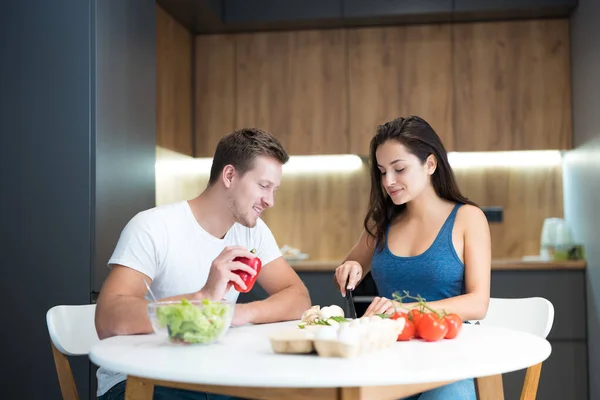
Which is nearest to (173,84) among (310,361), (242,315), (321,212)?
(321,212)

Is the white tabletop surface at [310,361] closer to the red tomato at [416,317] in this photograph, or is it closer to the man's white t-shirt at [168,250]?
the red tomato at [416,317]

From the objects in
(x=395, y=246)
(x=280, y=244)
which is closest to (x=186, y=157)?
(x=280, y=244)

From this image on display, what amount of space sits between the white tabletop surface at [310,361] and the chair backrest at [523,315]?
52 cm

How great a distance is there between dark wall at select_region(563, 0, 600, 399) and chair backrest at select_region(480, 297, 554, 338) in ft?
5.46

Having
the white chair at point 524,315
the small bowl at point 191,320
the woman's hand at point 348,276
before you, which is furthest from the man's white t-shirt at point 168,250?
the white chair at point 524,315

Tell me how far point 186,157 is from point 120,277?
106 inches

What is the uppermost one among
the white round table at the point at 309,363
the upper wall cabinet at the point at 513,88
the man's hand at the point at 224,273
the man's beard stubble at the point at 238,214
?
the upper wall cabinet at the point at 513,88

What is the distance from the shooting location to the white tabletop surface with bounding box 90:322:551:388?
119 centimetres

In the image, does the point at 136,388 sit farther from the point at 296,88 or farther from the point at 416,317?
the point at 296,88

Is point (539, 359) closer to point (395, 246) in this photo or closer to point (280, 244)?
point (395, 246)

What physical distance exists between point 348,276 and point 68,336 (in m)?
0.83

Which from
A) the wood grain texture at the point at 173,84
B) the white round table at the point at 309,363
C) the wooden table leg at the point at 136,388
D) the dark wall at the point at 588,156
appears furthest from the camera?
the wood grain texture at the point at 173,84

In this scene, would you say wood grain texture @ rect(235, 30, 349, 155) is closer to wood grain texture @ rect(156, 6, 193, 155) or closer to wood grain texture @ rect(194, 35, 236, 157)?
wood grain texture @ rect(194, 35, 236, 157)

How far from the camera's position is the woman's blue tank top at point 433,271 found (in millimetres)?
2266
